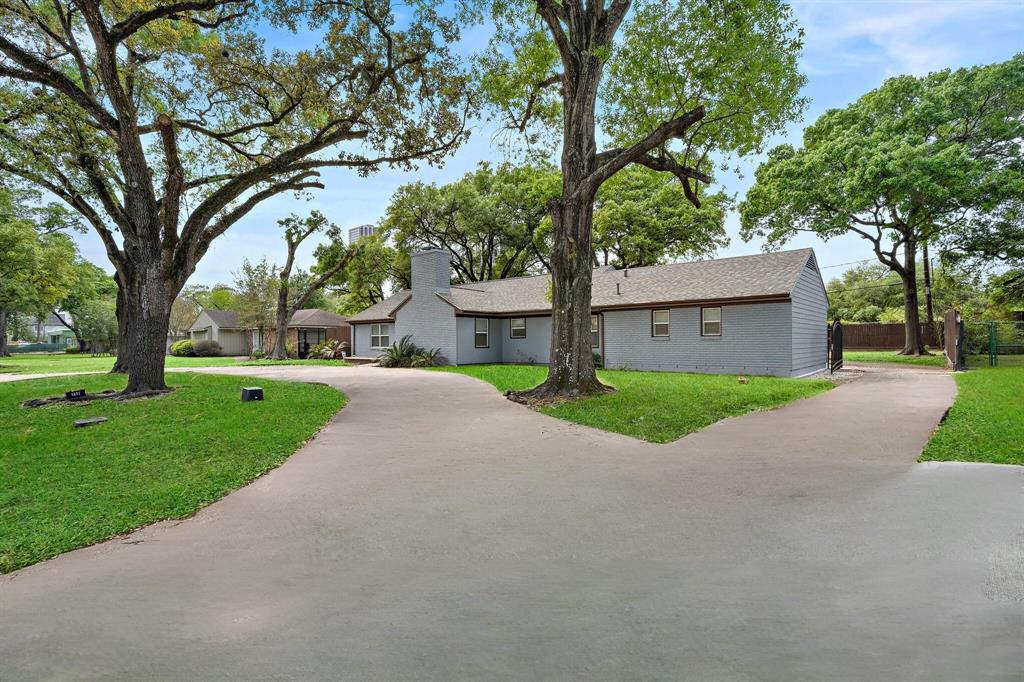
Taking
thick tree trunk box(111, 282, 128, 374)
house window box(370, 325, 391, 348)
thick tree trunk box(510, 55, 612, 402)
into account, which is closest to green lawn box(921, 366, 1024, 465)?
thick tree trunk box(510, 55, 612, 402)

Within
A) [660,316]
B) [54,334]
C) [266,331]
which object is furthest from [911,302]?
[54,334]

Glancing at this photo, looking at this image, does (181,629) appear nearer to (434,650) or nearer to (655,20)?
(434,650)

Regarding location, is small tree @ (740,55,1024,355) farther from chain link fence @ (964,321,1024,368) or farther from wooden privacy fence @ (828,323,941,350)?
wooden privacy fence @ (828,323,941,350)

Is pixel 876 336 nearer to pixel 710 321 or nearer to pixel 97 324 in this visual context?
pixel 710 321

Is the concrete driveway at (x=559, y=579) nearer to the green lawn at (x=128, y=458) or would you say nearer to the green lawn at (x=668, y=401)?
the green lawn at (x=128, y=458)

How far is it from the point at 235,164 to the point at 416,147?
6.46m

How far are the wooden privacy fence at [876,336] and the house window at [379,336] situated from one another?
29.3 metres

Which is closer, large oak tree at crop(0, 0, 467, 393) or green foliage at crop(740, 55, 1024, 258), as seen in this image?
large oak tree at crop(0, 0, 467, 393)

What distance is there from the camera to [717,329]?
57.6 ft

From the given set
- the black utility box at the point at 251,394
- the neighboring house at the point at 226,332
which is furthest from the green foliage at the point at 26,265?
the black utility box at the point at 251,394

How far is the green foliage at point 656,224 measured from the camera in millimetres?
29875

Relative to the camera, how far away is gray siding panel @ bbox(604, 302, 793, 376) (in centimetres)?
1634

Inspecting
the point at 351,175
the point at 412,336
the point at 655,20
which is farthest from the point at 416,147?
the point at 412,336

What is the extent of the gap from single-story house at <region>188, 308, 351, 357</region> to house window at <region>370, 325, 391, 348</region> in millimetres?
5479
